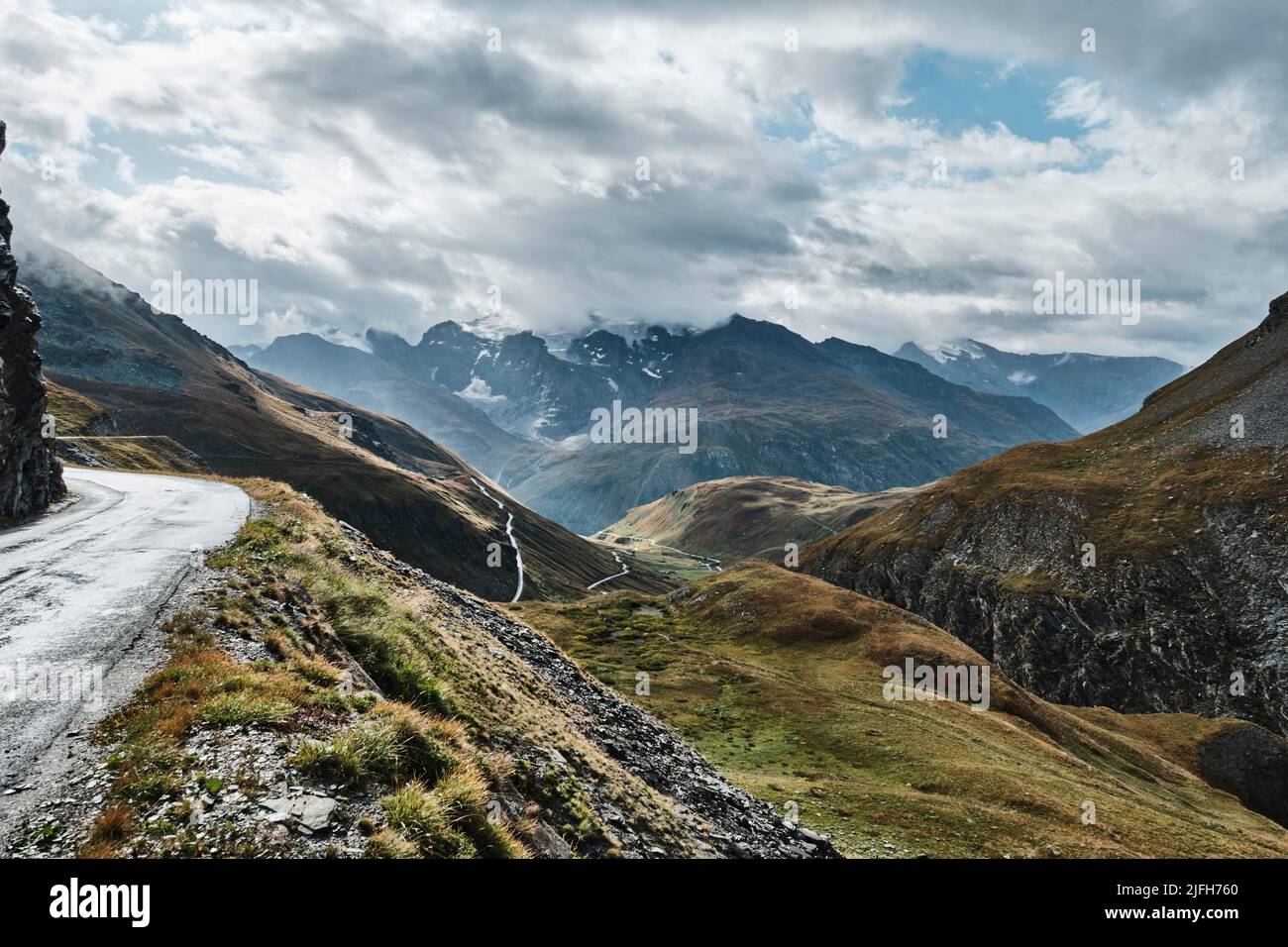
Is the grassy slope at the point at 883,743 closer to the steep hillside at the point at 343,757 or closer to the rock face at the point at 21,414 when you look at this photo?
the steep hillside at the point at 343,757

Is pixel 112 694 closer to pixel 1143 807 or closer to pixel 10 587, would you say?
pixel 10 587

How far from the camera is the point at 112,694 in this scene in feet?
38.7

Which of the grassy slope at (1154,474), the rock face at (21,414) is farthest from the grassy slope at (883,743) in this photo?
the rock face at (21,414)

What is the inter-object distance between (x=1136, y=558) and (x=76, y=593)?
124635 millimetres

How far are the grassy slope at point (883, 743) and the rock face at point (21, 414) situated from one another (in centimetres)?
4387

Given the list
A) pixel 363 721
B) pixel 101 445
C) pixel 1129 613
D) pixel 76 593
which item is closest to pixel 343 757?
pixel 363 721

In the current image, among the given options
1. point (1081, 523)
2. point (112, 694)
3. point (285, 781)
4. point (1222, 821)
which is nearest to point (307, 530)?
point (112, 694)

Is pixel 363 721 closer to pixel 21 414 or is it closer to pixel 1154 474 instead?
pixel 21 414

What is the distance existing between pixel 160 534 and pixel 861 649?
7095cm

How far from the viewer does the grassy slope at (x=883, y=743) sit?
34812 millimetres

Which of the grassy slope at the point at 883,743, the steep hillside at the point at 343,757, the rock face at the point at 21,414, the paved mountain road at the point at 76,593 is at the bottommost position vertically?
the grassy slope at the point at 883,743

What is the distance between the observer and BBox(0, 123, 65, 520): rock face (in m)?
34.0

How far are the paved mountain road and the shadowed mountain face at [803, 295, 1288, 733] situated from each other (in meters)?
114

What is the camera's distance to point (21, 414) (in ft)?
136
